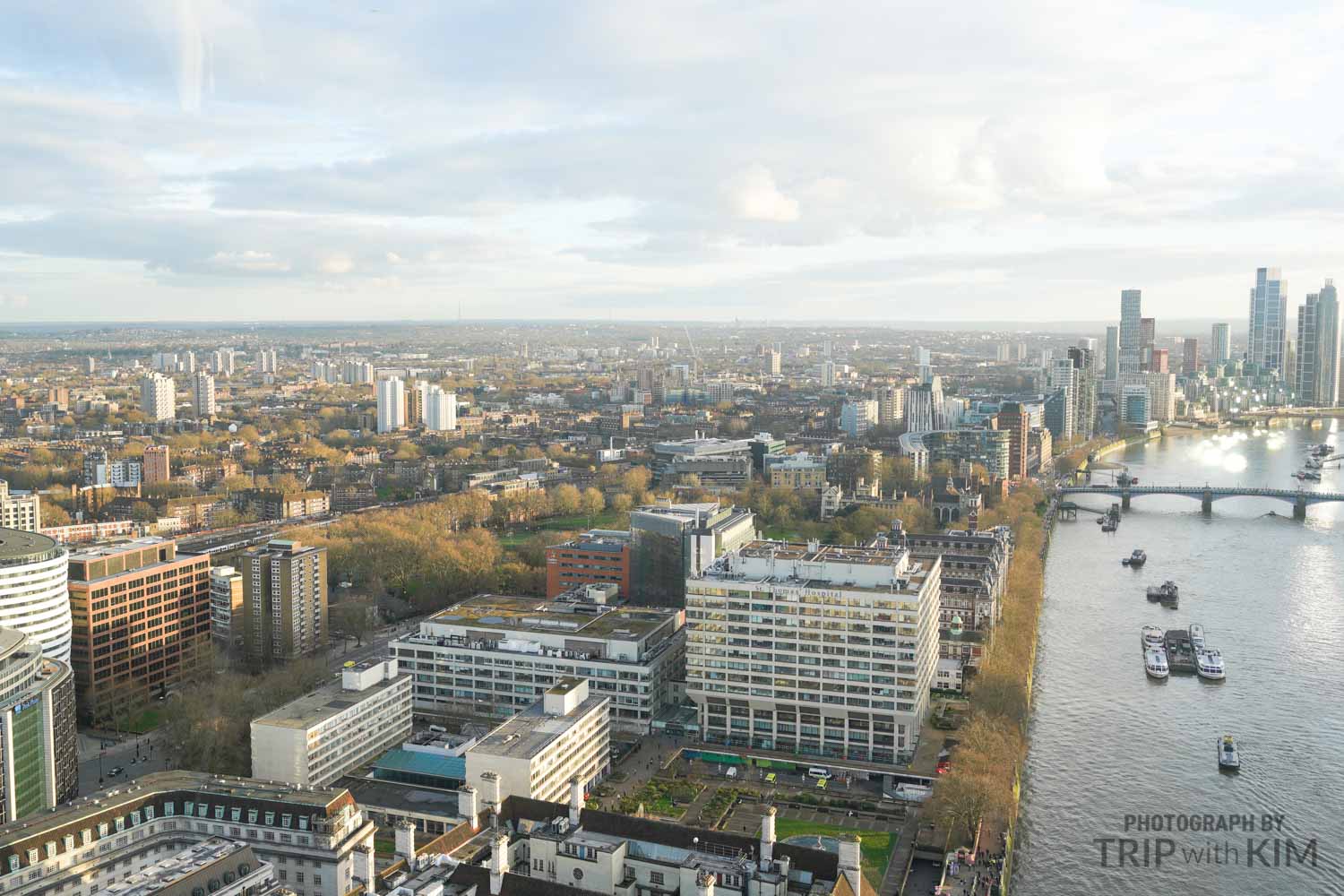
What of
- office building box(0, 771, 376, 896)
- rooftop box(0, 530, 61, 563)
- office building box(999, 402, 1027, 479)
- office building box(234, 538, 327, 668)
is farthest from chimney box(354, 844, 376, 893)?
office building box(999, 402, 1027, 479)

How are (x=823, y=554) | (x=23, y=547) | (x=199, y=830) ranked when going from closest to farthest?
(x=199, y=830) → (x=23, y=547) → (x=823, y=554)

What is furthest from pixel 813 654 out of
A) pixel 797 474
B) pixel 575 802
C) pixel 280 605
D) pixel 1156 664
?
pixel 797 474

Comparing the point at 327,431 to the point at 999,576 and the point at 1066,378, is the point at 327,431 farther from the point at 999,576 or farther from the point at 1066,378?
the point at 999,576

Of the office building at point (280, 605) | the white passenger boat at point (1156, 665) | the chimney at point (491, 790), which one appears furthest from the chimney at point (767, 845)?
the office building at point (280, 605)

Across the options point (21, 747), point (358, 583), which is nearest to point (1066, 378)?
point (358, 583)

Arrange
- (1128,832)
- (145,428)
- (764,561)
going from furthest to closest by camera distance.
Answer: (145,428)
(764,561)
(1128,832)

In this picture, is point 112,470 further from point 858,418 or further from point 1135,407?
point 1135,407
